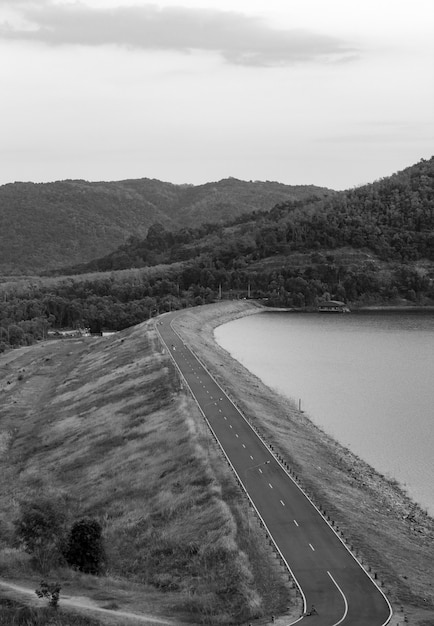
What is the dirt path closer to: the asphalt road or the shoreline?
the asphalt road

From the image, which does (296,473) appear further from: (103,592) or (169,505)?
(103,592)

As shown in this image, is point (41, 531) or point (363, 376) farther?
point (363, 376)

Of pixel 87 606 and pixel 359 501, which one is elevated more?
pixel 87 606

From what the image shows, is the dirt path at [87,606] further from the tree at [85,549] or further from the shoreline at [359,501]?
the shoreline at [359,501]

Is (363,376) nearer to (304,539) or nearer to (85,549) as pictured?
(304,539)

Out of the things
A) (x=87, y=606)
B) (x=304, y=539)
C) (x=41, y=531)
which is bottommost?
(x=41, y=531)

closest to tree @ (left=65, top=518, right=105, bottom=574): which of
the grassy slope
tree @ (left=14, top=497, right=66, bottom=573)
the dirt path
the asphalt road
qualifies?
the grassy slope

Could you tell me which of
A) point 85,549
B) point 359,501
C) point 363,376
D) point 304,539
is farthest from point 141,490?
point 363,376
